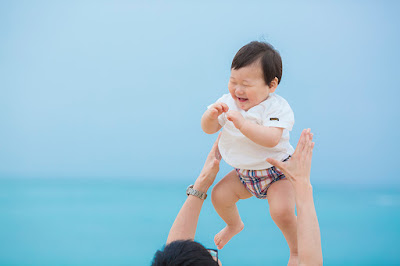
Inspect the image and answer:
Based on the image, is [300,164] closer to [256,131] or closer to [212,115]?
[256,131]

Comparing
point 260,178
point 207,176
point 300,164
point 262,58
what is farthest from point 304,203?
point 262,58

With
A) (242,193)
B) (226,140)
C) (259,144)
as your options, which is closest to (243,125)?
(259,144)

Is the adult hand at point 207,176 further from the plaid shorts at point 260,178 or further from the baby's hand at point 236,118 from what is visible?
the baby's hand at point 236,118

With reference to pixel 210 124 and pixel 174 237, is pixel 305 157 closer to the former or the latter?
pixel 210 124

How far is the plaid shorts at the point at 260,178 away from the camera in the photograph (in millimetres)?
1607

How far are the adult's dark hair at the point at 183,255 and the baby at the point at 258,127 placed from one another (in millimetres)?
568

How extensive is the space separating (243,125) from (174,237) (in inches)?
17.2

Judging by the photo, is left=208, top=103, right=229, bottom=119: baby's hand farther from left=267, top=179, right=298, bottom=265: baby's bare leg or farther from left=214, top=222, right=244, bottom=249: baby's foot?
left=214, top=222, right=244, bottom=249: baby's foot

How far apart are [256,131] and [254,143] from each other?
152 mm

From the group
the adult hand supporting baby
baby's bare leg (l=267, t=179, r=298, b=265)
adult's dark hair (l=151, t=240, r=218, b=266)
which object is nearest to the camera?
adult's dark hair (l=151, t=240, r=218, b=266)

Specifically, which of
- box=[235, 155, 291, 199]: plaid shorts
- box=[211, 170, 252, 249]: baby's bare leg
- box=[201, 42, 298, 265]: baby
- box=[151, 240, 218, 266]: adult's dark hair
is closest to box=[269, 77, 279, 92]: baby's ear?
box=[201, 42, 298, 265]: baby

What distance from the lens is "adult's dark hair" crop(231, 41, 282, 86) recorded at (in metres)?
1.52

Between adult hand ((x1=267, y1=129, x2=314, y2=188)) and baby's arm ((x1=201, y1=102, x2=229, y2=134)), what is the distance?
23cm

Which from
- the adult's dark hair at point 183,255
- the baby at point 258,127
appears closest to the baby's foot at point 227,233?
the baby at point 258,127
